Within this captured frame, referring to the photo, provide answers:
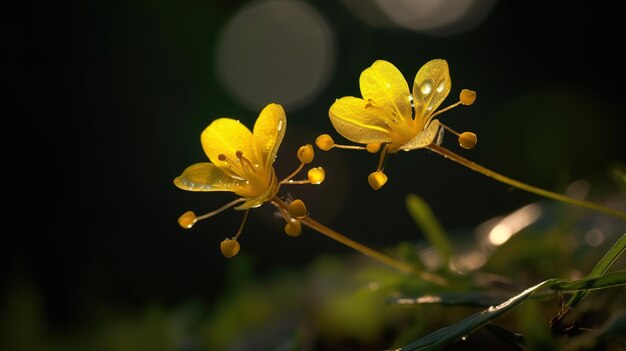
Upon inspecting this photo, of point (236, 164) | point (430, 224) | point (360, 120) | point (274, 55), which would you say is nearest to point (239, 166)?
point (236, 164)

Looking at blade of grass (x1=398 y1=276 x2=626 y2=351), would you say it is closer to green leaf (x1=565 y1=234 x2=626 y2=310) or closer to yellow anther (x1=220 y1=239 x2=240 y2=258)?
green leaf (x1=565 y1=234 x2=626 y2=310)

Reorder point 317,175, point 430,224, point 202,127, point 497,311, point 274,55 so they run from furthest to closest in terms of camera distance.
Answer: point 274,55 < point 202,127 < point 430,224 < point 317,175 < point 497,311

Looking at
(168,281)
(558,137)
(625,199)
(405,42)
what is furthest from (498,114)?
(625,199)

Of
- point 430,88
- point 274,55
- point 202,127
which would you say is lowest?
point 430,88

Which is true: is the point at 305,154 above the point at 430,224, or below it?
below

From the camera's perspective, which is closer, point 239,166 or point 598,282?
point 598,282

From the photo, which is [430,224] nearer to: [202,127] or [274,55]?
[202,127]

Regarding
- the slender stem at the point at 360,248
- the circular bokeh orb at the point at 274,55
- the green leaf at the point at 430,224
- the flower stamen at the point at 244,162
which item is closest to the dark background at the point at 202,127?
the circular bokeh orb at the point at 274,55

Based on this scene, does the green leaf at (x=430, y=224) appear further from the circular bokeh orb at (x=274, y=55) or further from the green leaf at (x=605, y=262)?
the circular bokeh orb at (x=274, y=55)

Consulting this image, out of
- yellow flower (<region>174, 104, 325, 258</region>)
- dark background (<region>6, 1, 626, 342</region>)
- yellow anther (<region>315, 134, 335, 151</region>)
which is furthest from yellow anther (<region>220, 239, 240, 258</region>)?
dark background (<region>6, 1, 626, 342</region>)
